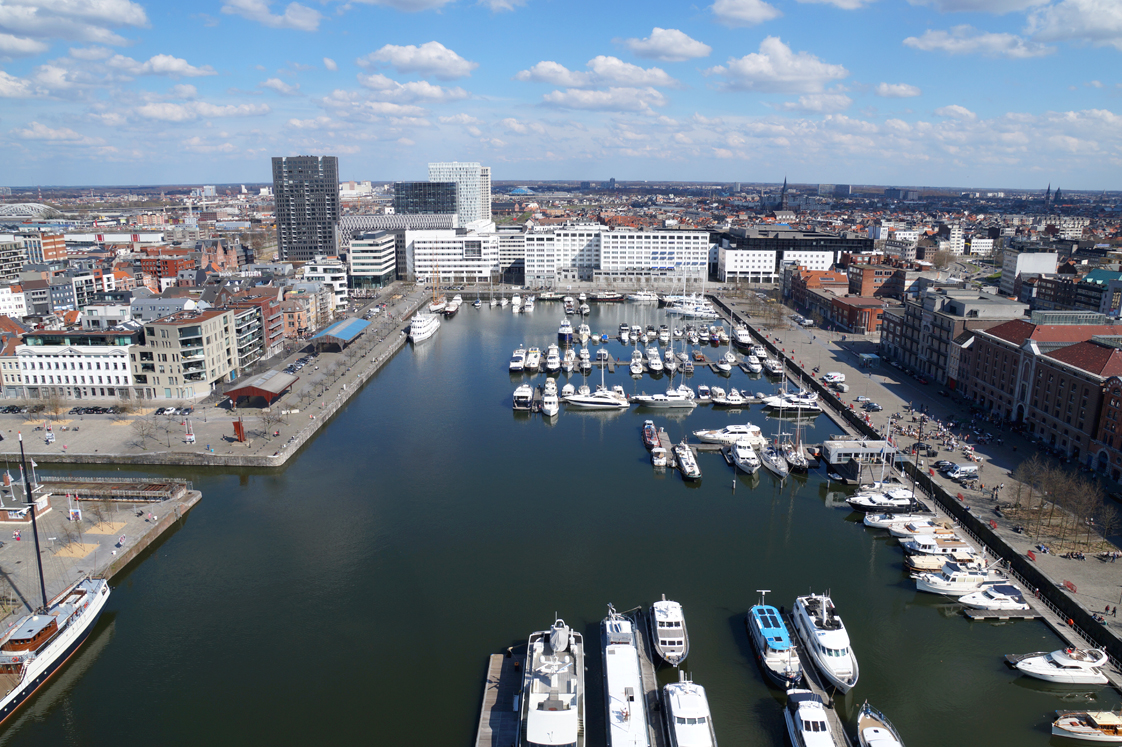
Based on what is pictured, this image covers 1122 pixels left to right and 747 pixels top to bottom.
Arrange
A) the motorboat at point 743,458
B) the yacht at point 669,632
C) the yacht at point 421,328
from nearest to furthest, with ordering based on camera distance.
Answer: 1. the yacht at point 669,632
2. the motorboat at point 743,458
3. the yacht at point 421,328

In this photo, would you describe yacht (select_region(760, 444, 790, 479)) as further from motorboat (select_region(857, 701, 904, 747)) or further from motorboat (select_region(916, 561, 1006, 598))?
motorboat (select_region(857, 701, 904, 747))

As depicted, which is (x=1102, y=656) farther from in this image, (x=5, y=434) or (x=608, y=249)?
(x=608, y=249)

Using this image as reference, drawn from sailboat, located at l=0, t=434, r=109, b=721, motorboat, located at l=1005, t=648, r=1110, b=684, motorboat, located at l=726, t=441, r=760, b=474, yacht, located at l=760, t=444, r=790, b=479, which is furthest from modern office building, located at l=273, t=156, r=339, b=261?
motorboat, located at l=1005, t=648, r=1110, b=684

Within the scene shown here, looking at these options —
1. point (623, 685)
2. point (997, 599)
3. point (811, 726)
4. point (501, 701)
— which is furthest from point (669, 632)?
point (997, 599)

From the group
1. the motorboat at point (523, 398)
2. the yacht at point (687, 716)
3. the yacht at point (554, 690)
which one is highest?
the motorboat at point (523, 398)

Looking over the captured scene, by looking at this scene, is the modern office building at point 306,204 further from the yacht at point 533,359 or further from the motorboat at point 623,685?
the motorboat at point 623,685

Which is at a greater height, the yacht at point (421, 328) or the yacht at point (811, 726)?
the yacht at point (421, 328)

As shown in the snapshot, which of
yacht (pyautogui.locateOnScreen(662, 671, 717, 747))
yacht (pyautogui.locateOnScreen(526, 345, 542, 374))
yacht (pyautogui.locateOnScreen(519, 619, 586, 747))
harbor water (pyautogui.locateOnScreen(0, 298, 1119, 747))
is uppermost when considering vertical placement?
yacht (pyautogui.locateOnScreen(526, 345, 542, 374))

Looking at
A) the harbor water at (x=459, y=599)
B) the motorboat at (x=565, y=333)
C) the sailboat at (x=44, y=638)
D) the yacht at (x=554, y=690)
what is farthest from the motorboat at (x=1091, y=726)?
the motorboat at (x=565, y=333)

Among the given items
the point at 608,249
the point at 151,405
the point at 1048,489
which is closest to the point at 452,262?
the point at 608,249
